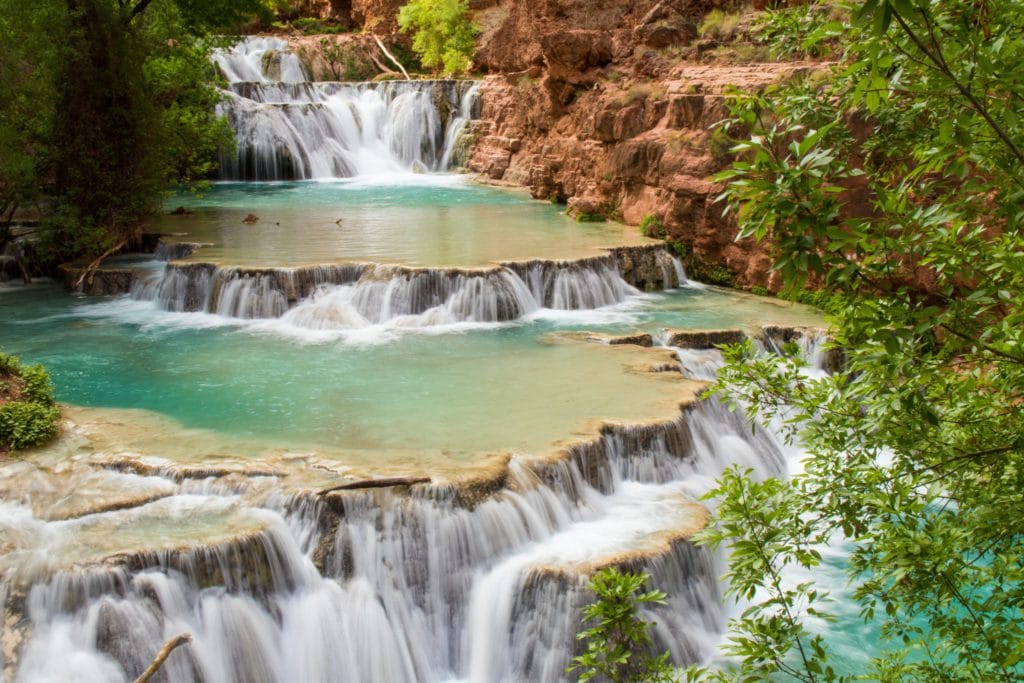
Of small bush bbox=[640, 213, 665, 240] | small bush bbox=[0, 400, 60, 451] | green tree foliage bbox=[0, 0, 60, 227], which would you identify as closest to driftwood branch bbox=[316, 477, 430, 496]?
small bush bbox=[0, 400, 60, 451]

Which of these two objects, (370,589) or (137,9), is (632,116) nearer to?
(137,9)

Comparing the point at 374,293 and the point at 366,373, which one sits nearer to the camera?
the point at 366,373

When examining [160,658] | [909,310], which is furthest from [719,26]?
[909,310]

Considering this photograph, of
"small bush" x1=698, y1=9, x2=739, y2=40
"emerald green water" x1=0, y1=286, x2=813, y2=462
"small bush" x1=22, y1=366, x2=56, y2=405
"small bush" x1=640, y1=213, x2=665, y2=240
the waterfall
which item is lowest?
the waterfall

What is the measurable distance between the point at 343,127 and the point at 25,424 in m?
20.9

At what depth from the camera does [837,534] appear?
385 inches

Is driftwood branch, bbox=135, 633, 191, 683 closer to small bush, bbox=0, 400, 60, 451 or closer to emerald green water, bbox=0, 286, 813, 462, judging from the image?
emerald green water, bbox=0, 286, 813, 462

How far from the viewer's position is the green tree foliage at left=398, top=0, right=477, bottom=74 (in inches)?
1320

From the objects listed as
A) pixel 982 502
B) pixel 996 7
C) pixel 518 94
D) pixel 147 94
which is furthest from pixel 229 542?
pixel 518 94

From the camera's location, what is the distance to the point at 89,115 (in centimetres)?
1597

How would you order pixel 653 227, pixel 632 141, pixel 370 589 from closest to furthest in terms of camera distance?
pixel 370 589 < pixel 653 227 < pixel 632 141

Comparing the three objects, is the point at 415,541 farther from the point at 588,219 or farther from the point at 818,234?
the point at 588,219

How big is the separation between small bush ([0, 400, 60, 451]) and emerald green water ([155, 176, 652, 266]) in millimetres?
6126

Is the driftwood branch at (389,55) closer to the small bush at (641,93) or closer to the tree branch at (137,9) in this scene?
the small bush at (641,93)
